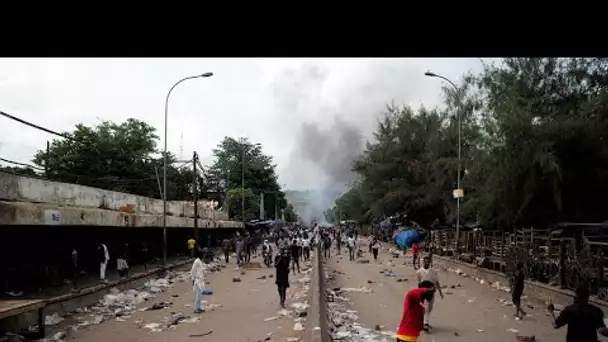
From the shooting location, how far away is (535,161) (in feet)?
67.8

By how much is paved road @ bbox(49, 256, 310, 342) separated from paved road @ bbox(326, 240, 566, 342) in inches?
82.9

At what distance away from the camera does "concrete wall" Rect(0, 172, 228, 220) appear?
47.8 feet

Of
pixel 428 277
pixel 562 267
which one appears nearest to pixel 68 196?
pixel 428 277

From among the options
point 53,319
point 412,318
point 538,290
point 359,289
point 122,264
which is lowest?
point 359,289

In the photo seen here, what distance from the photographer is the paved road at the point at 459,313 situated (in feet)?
40.9

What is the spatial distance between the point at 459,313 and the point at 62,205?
38.2 ft

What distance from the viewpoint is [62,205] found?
17.8 meters

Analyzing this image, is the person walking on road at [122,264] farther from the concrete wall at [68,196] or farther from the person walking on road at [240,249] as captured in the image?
the person walking on road at [240,249]

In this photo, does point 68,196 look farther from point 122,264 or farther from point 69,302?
point 69,302

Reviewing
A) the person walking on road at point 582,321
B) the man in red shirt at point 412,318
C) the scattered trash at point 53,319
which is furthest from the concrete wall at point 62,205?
the person walking on road at point 582,321
